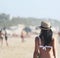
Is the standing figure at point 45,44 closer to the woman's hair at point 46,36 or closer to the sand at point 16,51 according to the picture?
the woman's hair at point 46,36

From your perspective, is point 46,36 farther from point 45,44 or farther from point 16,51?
point 16,51

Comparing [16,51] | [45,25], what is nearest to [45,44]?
[45,25]

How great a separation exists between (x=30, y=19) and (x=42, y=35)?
183 meters

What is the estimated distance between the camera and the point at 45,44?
303 inches

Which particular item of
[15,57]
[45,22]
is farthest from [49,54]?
[15,57]

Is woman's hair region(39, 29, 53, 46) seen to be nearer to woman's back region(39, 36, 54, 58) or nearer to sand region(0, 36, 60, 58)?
woman's back region(39, 36, 54, 58)

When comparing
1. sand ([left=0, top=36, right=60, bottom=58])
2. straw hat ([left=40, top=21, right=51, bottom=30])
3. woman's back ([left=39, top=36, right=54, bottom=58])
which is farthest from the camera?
sand ([left=0, top=36, right=60, bottom=58])

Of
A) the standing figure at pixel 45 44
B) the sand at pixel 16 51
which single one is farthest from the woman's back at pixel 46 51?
the sand at pixel 16 51

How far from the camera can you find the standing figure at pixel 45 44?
298 inches

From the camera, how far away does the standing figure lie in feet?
24.9

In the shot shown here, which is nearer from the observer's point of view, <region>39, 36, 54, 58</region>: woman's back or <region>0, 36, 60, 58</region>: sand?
<region>39, 36, 54, 58</region>: woman's back

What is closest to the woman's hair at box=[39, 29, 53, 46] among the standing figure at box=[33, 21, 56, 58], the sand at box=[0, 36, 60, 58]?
the standing figure at box=[33, 21, 56, 58]

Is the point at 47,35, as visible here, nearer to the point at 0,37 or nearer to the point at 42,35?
the point at 42,35

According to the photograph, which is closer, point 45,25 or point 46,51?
point 45,25
